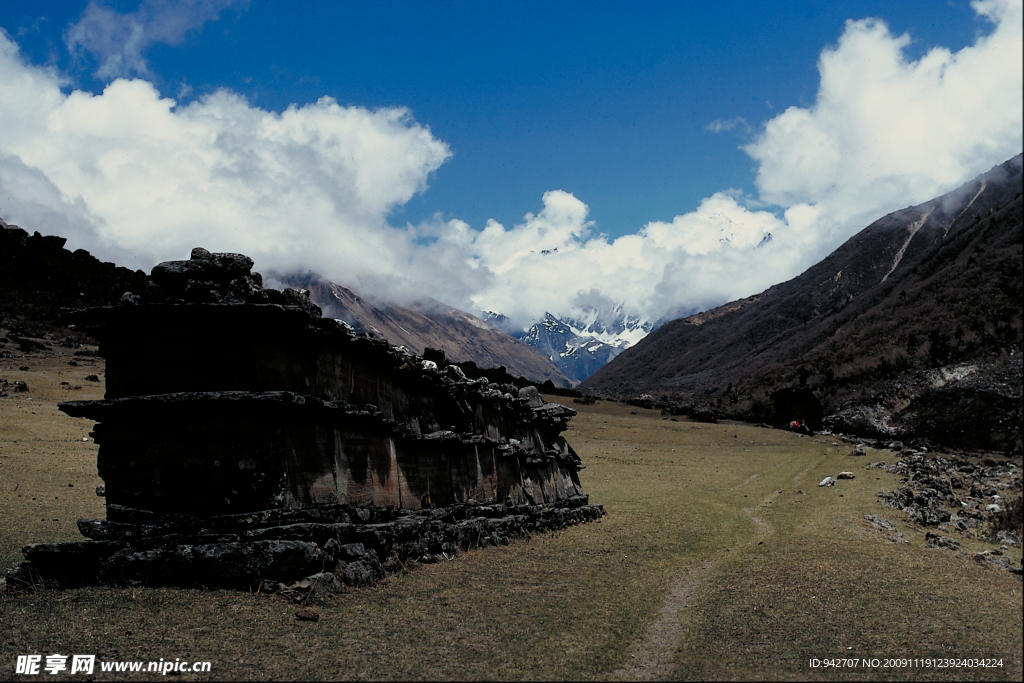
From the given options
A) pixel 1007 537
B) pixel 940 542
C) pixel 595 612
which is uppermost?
pixel 1007 537

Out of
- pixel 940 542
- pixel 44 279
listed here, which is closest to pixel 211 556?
pixel 940 542

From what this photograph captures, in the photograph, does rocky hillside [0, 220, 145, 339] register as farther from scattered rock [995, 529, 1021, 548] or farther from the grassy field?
scattered rock [995, 529, 1021, 548]

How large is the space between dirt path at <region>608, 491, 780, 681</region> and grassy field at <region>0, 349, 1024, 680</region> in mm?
38

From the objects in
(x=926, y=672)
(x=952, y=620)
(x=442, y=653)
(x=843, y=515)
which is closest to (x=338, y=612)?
(x=442, y=653)

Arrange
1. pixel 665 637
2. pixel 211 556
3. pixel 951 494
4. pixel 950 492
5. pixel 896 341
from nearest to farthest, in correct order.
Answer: pixel 665 637 < pixel 211 556 < pixel 951 494 < pixel 950 492 < pixel 896 341

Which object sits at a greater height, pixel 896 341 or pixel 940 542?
pixel 896 341

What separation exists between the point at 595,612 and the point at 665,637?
6.12 feet

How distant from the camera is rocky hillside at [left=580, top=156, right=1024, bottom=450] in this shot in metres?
31.5

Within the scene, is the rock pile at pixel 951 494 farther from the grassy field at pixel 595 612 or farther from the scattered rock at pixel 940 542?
the grassy field at pixel 595 612

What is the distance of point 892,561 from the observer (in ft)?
42.2

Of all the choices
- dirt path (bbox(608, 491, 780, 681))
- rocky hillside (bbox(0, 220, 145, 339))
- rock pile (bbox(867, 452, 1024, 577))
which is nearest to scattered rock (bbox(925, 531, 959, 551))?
rock pile (bbox(867, 452, 1024, 577))

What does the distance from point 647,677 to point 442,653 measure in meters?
2.49

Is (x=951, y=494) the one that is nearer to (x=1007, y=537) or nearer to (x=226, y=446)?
(x=1007, y=537)

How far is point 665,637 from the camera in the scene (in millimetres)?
8703
